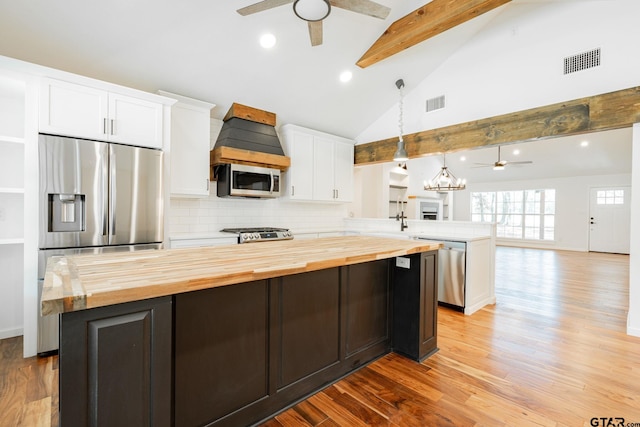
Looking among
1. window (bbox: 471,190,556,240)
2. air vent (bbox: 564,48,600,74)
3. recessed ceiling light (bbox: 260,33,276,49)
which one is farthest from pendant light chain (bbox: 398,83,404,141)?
window (bbox: 471,190,556,240)

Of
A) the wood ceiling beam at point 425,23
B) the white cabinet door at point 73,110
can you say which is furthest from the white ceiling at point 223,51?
the white cabinet door at point 73,110

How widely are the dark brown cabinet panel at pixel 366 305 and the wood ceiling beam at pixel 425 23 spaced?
2.55 m

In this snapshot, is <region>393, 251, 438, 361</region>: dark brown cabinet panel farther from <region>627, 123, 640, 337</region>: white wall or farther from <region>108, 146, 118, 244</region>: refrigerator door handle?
<region>108, 146, 118, 244</region>: refrigerator door handle

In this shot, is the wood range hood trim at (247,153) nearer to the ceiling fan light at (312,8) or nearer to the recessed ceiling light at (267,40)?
the recessed ceiling light at (267,40)

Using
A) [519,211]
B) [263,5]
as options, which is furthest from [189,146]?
[519,211]

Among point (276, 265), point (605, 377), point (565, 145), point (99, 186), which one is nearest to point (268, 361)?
point (276, 265)

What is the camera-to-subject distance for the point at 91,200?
2.52 meters

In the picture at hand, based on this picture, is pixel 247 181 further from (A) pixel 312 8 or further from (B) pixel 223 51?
(A) pixel 312 8

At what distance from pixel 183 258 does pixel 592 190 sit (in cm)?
1148

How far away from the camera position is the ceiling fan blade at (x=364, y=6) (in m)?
2.19

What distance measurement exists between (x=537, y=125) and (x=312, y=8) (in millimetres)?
2960

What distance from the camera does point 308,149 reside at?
4.72 m

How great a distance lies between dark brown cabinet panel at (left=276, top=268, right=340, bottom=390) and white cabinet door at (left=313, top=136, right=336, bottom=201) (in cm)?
289

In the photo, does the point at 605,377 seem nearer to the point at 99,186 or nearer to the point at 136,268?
the point at 136,268
